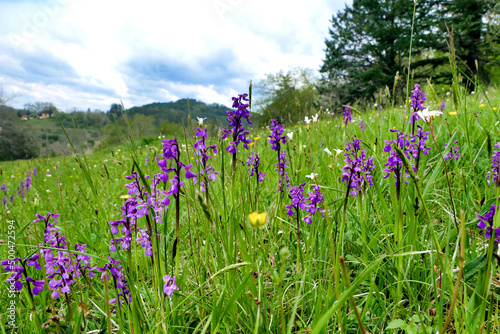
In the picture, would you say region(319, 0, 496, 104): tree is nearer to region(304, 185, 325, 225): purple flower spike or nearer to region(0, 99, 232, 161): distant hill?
region(0, 99, 232, 161): distant hill

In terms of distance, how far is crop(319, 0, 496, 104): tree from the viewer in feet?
88.4

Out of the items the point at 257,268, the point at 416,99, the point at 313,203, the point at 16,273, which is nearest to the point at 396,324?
the point at 257,268

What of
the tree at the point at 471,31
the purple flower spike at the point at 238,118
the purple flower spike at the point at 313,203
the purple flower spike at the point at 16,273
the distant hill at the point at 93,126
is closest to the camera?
the purple flower spike at the point at 16,273

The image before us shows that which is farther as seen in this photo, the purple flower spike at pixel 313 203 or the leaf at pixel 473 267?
the purple flower spike at pixel 313 203

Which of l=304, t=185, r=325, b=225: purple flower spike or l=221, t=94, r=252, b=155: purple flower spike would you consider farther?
l=304, t=185, r=325, b=225: purple flower spike

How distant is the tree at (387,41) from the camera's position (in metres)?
26.9

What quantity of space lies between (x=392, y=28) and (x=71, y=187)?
35646 millimetres

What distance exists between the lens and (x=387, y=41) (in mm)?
31109

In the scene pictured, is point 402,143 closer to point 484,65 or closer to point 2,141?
point 484,65

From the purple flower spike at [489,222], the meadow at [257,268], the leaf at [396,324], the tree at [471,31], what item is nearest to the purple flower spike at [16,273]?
the meadow at [257,268]

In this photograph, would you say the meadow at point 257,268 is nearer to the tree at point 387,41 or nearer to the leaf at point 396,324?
the leaf at point 396,324

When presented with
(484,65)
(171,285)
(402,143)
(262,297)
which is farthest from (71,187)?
(484,65)

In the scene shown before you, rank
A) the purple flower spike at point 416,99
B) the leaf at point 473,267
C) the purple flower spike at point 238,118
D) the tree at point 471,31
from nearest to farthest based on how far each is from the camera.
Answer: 1. the leaf at point 473,267
2. the purple flower spike at point 238,118
3. the purple flower spike at point 416,99
4. the tree at point 471,31

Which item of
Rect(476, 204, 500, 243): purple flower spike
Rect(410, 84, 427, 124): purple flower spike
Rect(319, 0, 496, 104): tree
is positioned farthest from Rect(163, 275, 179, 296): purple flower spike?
Rect(319, 0, 496, 104): tree
